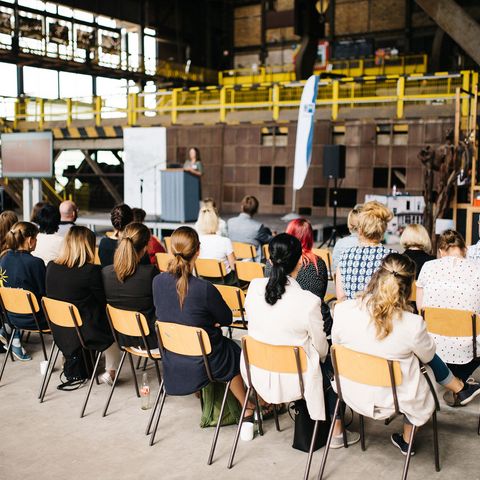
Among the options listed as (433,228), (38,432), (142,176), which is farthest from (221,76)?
(38,432)

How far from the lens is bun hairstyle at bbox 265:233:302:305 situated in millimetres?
3209

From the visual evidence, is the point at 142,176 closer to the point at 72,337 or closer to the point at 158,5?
the point at 72,337

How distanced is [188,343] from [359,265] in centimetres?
128

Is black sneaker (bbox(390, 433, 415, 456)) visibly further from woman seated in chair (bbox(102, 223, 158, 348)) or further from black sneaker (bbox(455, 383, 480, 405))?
woman seated in chair (bbox(102, 223, 158, 348))

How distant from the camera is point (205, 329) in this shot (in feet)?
11.8

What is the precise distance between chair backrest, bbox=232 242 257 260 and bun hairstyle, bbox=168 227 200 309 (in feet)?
9.73

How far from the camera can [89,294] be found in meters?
4.31

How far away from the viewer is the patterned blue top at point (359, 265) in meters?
3.98

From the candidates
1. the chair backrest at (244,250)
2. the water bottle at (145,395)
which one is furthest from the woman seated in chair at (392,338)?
the chair backrest at (244,250)

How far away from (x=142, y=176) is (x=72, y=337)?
415 inches

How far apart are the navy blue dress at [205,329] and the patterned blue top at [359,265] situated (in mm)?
917

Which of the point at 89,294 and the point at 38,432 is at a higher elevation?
the point at 89,294

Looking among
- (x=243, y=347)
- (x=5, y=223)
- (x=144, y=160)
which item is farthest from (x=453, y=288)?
(x=144, y=160)

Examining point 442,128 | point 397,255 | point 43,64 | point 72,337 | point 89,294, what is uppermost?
point 43,64
